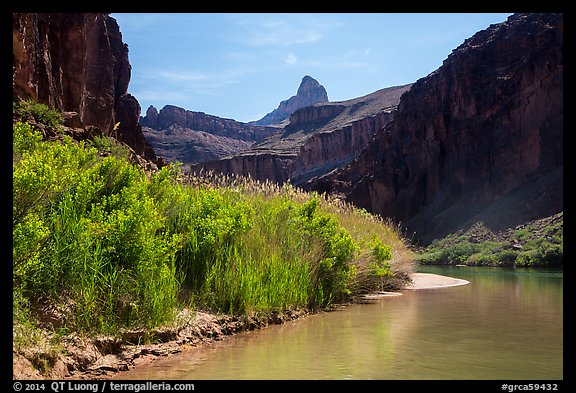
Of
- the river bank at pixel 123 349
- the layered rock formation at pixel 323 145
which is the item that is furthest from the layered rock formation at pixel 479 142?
the river bank at pixel 123 349

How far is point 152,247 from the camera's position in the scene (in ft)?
20.3

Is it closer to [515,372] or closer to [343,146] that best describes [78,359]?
[515,372]

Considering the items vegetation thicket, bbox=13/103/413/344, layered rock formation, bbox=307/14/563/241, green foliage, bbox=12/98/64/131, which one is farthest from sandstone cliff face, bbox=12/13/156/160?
layered rock formation, bbox=307/14/563/241

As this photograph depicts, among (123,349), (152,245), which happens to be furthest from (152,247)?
(123,349)

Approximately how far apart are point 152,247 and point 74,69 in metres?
26.4

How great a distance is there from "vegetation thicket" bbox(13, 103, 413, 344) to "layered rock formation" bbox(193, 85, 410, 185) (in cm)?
11828

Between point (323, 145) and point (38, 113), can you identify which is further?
point (323, 145)

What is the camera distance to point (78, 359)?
16.9 feet

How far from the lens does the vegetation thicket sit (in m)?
5.47

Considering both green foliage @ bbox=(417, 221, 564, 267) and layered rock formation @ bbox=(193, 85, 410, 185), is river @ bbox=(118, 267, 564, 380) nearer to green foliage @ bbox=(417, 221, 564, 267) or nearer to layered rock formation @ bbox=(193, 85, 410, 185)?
green foliage @ bbox=(417, 221, 564, 267)

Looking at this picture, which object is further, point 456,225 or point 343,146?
point 343,146

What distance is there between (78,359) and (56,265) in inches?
40.0

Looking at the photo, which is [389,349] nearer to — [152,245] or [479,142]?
[152,245]

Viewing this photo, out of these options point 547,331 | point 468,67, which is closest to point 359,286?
point 547,331
